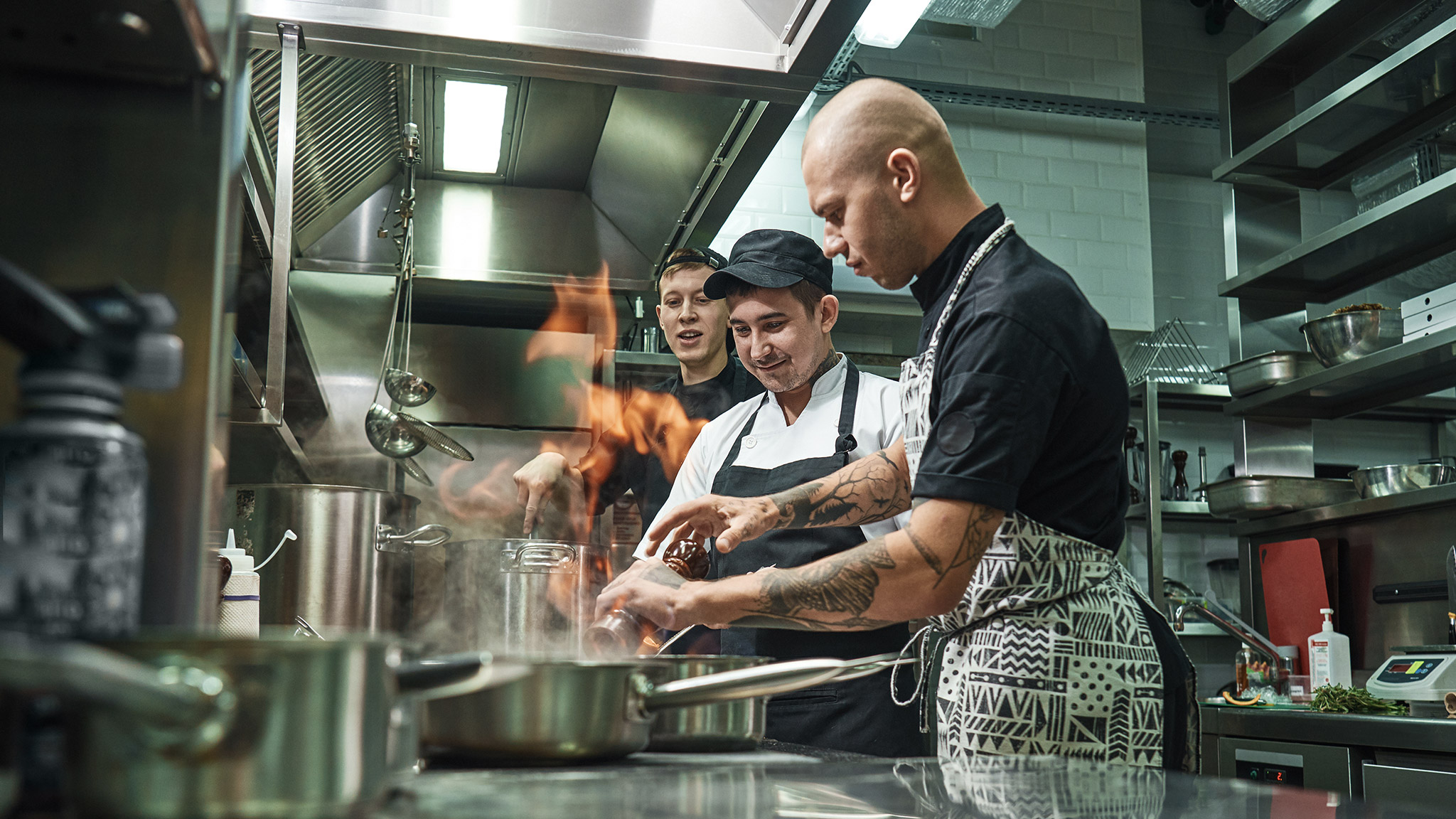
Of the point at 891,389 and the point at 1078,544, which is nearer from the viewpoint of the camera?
the point at 1078,544

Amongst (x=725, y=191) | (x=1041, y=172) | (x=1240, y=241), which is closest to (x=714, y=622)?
(x=725, y=191)

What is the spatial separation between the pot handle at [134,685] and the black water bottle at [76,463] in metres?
0.07

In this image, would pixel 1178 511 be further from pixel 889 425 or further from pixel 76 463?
pixel 76 463

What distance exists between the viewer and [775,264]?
211cm

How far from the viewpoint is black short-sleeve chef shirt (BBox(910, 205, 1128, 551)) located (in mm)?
1137

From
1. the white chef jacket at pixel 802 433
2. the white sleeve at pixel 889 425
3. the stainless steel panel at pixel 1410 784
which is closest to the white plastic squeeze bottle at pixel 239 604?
the white chef jacket at pixel 802 433

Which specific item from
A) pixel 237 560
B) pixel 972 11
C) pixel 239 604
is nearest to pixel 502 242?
pixel 237 560

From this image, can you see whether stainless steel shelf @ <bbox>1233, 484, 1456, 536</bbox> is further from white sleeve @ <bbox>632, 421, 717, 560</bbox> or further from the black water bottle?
the black water bottle

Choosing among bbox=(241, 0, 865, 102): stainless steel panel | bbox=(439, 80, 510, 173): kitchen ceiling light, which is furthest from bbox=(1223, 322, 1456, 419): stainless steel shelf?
bbox=(439, 80, 510, 173): kitchen ceiling light

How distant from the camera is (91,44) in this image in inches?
19.9

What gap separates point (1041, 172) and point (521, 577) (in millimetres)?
3361

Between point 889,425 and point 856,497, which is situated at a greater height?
point 889,425

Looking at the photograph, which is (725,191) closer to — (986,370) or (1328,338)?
(986,370)

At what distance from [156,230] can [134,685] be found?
0.96 feet
